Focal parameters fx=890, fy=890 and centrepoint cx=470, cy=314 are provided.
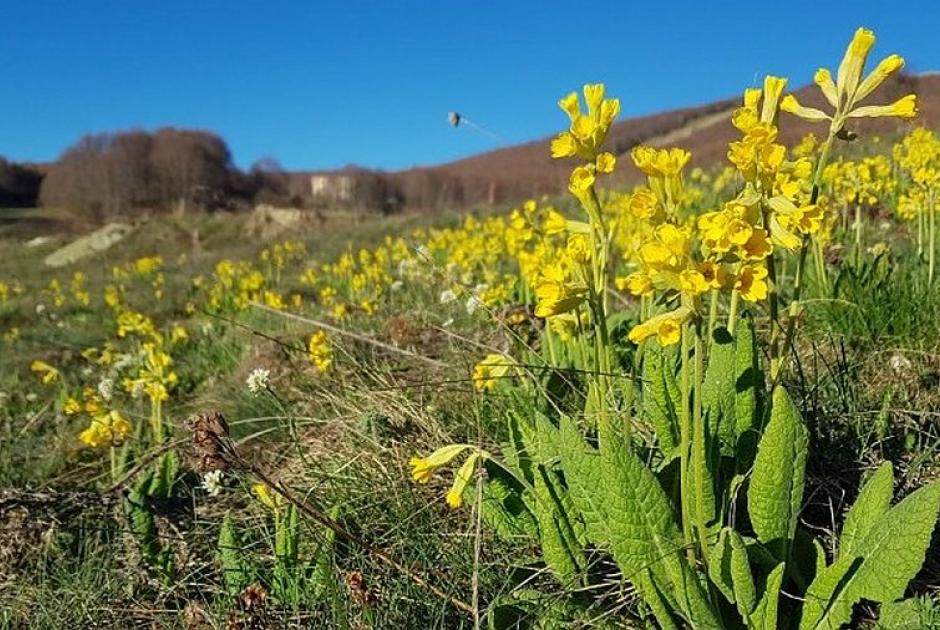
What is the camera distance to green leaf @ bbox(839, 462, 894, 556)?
1465mm

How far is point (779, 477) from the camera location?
1.45 m

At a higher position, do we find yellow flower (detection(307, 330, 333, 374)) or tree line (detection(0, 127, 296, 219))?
tree line (detection(0, 127, 296, 219))

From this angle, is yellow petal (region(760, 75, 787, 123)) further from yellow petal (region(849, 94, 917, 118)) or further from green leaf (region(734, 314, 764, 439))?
green leaf (region(734, 314, 764, 439))

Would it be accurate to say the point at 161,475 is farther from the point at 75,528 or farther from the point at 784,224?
the point at 784,224

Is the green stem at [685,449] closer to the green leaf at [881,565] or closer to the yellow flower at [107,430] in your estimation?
the green leaf at [881,565]

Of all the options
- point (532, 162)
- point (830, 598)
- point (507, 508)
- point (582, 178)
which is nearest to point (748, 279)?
point (582, 178)

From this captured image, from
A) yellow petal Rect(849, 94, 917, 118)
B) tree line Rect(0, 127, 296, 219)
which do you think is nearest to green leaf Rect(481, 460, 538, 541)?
yellow petal Rect(849, 94, 917, 118)

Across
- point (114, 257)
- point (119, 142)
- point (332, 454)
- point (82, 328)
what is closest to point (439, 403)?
point (332, 454)

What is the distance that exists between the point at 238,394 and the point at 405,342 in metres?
0.73

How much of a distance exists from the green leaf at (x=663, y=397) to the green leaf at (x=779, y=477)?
0.24 meters

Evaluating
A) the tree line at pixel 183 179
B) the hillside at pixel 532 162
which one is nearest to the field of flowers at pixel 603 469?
the hillside at pixel 532 162

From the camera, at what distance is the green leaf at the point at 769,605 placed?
4.52ft

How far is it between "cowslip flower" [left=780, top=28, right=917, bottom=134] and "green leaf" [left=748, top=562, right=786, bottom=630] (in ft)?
2.31

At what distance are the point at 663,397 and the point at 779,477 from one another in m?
0.29
